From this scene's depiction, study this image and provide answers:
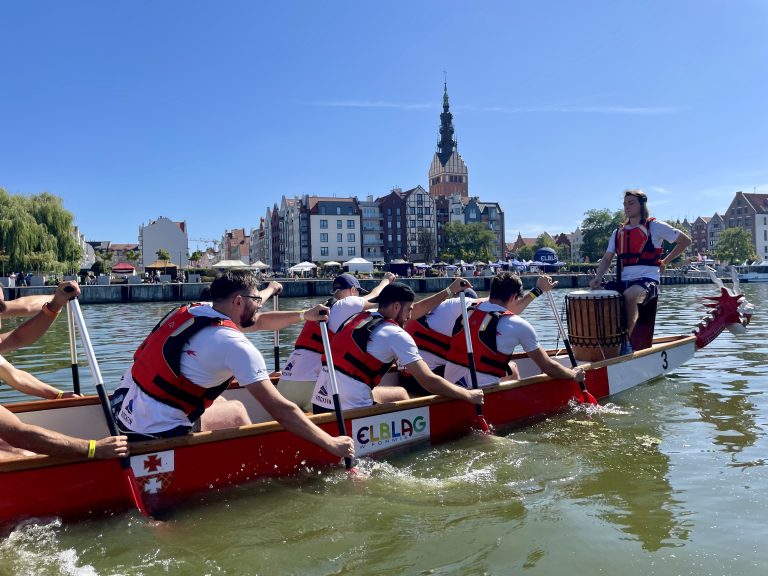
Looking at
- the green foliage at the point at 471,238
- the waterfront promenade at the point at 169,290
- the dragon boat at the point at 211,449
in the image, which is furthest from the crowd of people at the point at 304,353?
the green foliage at the point at 471,238

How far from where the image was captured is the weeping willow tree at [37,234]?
140 ft

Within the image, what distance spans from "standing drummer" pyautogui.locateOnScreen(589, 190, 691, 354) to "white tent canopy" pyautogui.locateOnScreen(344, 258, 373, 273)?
51200 millimetres

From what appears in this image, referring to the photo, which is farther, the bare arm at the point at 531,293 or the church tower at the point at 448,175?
the church tower at the point at 448,175

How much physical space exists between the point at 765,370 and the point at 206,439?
983 cm

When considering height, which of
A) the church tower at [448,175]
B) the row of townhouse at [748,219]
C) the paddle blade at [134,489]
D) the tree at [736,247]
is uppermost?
the church tower at [448,175]

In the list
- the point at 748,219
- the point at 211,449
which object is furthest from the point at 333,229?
the point at 211,449

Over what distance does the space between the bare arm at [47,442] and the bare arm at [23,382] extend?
157cm

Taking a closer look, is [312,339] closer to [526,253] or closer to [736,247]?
[736,247]

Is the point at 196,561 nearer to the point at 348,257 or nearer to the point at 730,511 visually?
the point at 730,511

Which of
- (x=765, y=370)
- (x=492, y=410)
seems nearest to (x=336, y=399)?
(x=492, y=410)

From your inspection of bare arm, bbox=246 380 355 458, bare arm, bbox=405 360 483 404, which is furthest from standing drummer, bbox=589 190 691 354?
bare arm, bbox=246 380 355 458

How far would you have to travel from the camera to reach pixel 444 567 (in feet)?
12.8

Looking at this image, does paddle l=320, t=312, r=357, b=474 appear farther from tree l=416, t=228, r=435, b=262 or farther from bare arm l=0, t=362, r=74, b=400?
tree l=416, t=228, r=435, b=262

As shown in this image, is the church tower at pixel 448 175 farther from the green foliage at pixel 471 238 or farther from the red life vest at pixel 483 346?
the red life vest at pixel 483 346
